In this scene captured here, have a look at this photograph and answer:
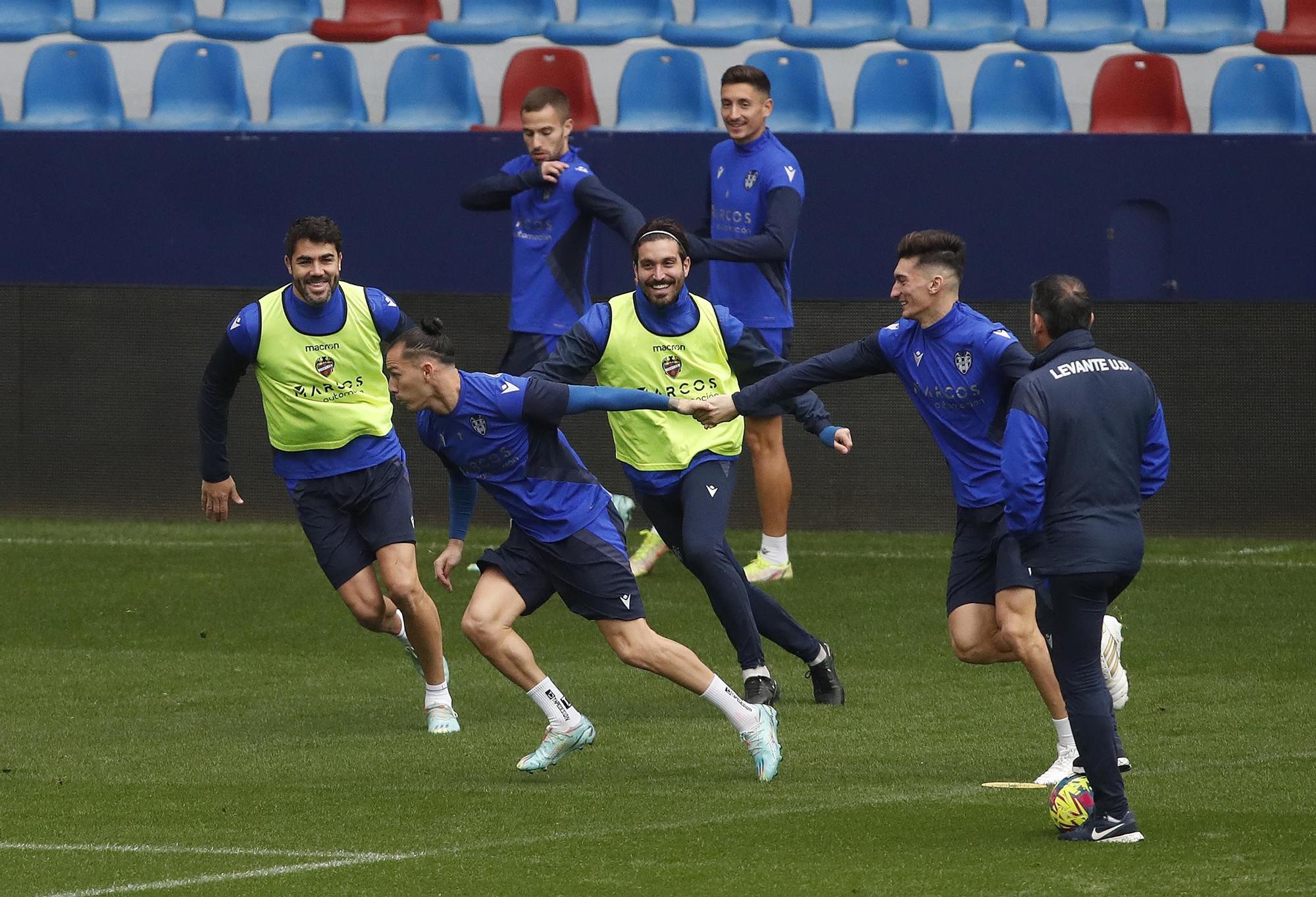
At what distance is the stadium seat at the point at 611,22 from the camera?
671 inches

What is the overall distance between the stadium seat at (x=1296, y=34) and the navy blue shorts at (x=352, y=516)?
33.5 feet

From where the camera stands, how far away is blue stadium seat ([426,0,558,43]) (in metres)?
17.1

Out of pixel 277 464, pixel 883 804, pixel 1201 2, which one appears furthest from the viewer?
pixel 1201 2

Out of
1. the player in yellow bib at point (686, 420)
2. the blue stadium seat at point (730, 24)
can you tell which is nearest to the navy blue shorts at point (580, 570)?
the player in yellow bib at point (686, 420)

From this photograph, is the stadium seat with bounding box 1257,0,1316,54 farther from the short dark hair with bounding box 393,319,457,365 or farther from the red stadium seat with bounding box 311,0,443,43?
the short dark hair with bounding box 393,319,457,365

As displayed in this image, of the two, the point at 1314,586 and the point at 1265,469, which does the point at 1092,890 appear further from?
the point at 1265,469

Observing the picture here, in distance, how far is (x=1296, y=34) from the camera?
1630cm

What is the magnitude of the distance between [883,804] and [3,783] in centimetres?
305

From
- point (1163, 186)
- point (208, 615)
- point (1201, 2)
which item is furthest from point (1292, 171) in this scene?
point (208, 615)

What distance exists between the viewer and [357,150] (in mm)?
14938

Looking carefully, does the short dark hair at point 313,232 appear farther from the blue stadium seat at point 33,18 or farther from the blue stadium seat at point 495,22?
the blue stadium seat at point 33,18

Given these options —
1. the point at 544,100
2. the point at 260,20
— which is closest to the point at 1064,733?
the point at 544,100

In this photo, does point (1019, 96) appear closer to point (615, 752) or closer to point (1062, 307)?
point (615, 752)

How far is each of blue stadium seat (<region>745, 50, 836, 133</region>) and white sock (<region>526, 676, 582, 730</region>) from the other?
9163 millimetres
